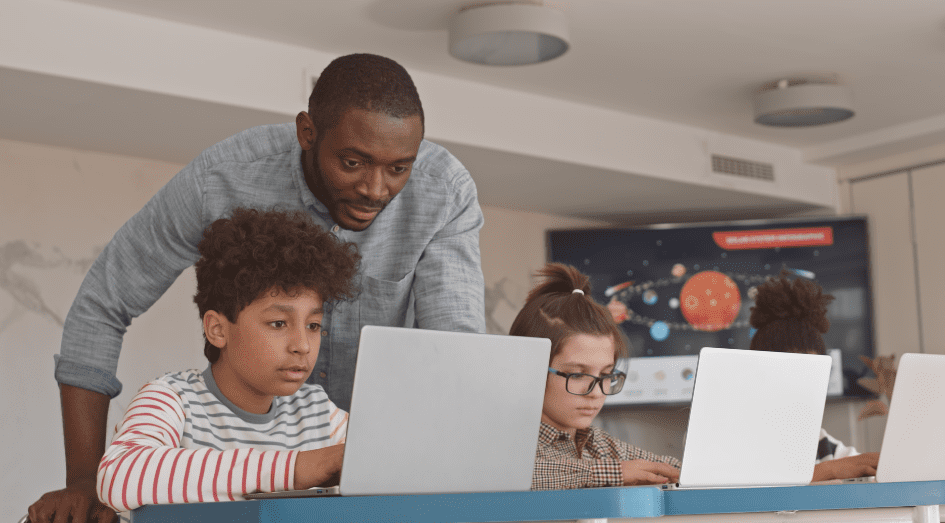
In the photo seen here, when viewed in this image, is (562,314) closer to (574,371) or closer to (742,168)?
(574,371)

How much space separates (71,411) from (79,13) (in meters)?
2.05

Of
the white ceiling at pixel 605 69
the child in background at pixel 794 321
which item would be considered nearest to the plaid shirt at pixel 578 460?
the child in background at pixel 794 321

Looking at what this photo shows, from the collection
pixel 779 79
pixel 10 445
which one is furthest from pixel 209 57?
pixel 779 79

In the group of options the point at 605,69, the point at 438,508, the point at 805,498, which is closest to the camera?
the point at 438,508

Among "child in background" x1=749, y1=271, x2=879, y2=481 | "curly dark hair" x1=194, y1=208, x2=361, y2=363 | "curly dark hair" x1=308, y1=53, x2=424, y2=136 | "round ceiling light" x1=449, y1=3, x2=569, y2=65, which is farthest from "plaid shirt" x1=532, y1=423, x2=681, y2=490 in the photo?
"round ceiling light" x1=449, y1=3, x2=569, y2=65

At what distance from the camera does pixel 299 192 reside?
1688 millimetres

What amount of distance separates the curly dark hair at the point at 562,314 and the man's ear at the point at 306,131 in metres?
0.64

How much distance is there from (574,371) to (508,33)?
164 cm

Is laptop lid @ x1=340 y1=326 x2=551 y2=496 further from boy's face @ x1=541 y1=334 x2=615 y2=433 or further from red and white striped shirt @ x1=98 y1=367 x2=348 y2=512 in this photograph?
boy's face @ x1=541 y1=334 x2=615 y2=433

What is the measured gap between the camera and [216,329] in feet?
4.71

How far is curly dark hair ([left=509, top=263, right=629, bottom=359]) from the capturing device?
2029mm

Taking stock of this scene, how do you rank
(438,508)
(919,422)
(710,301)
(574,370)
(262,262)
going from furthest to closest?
1. (710,301)
2. (574,370)
3. (262,262)
4. (919,422)
5. (438,508)

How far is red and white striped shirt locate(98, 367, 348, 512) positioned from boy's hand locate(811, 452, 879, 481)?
0.76 m

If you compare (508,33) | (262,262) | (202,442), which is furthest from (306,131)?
(508,33)
